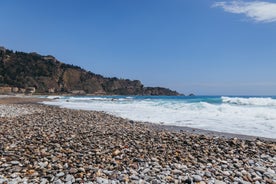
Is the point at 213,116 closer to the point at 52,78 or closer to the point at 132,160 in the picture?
the point at 132,160

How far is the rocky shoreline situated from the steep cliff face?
302 ft

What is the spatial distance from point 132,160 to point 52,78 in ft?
372

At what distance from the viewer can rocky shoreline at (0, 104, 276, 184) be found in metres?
4.76

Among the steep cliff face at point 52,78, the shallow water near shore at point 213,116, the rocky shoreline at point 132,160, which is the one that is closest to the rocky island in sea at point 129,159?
the rocky shoreline at point 132,160

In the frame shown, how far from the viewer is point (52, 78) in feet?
371

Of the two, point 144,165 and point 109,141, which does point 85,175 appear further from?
point 109,141

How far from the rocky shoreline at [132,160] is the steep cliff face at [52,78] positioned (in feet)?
302

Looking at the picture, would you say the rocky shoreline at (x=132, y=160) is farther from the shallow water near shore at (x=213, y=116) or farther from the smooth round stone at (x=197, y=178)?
the shallow water near shore at (x=213, y=116)

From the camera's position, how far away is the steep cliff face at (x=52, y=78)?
330 feet

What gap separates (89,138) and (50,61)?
123 m

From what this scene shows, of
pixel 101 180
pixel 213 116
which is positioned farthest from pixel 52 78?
pixel 101 180

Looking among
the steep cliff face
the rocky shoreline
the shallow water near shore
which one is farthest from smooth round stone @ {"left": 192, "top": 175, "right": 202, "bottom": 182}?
the steep cliff face

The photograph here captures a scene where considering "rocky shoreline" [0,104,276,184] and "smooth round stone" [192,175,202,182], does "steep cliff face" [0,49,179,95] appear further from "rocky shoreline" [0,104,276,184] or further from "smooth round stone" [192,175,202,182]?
"smooth round stone" [192,175,202,182]

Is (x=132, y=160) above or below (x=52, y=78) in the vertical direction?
below
